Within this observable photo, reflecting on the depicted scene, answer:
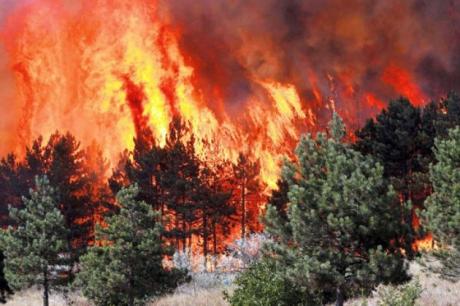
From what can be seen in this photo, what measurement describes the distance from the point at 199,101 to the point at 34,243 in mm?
40911

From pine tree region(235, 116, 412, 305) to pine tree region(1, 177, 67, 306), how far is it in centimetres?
1524

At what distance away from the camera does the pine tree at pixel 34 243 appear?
31.1 m

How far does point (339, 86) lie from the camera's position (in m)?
79.4

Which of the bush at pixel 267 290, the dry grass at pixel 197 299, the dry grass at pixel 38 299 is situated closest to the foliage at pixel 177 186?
the dry grass at pixel 38 299

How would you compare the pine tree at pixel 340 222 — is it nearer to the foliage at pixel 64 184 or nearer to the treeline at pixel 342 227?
the treeline at pixel 342 227

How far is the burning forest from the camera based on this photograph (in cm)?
4516

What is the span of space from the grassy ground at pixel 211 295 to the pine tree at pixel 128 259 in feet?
14.6

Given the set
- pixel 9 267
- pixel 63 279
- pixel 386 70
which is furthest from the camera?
pixel 386 70

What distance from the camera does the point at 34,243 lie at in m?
31.2

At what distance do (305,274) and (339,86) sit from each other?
62.2 m

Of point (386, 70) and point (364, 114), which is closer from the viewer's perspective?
point (364, 114)

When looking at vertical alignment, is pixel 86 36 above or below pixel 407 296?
above

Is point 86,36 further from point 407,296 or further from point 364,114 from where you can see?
point 407,296

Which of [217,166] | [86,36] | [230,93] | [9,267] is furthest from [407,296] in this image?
[86,36]
